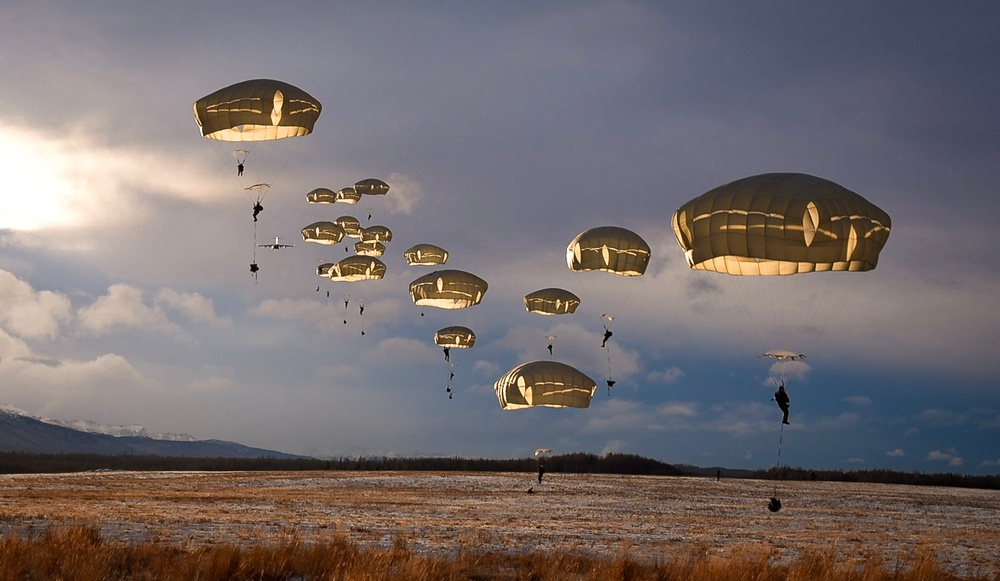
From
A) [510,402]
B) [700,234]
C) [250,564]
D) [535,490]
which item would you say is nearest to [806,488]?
[535,490]

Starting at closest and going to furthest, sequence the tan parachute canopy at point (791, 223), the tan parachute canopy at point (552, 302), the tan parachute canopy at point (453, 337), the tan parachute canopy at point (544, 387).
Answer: the tan parachute canopy at point (791, 223) → the tan parachute canopy at point (544, 387) → the tan parachute canopy at point (552, 302) → the tan parachute canopy at point (453, 337)

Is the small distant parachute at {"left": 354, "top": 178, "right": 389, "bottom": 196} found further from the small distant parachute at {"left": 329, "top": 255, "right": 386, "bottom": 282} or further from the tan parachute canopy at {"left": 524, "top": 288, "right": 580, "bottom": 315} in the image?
the tan parachute canopy at {"left": 524, "top": 288, "right": 580, "bottom": 315}

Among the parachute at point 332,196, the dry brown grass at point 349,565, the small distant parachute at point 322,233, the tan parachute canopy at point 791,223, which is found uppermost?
the parachute at point 332,196

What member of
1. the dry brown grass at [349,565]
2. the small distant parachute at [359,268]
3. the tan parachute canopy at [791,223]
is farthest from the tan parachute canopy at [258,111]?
the small distant parachute at [359,268]

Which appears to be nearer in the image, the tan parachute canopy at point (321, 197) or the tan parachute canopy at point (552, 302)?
the tan parachute canopy at point (552, 302)

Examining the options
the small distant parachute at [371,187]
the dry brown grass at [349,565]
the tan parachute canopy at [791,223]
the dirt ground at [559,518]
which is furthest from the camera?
the small distant parachute at [371,187]

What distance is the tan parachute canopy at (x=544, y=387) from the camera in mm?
40031

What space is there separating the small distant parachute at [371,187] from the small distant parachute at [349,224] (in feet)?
10.7

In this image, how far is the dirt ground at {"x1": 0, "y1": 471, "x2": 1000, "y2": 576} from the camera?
73.4 feet

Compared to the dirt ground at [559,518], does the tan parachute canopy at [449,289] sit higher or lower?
higher

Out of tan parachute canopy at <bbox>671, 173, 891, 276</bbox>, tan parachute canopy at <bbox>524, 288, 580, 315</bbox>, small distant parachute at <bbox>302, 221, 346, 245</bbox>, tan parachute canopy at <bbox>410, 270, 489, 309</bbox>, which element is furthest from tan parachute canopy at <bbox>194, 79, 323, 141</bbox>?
small distant parachute at <bbox>302, 221, 346, 245</bbox>

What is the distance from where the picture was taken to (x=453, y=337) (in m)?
62.1

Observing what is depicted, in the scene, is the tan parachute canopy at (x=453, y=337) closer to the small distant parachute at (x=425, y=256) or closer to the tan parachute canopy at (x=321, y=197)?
the small distant parachute at (x=425, y=256)

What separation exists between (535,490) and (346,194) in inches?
1098
